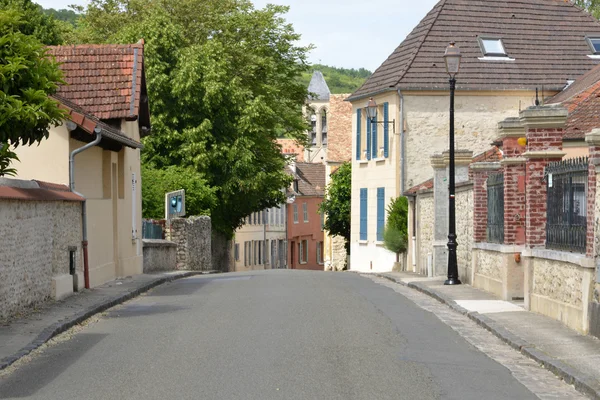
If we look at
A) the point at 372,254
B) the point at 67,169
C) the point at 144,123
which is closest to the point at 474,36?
the point at 372,254

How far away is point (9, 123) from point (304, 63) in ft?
121

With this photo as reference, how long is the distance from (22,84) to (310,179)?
8038 centimetres

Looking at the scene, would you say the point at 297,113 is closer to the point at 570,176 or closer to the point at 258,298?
the point at 258,298

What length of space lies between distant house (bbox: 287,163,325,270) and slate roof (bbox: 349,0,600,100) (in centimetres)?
4539

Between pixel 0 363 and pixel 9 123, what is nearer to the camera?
pixel 0 363

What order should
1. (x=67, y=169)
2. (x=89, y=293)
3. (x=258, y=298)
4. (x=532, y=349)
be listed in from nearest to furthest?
1. (x=532, y=349)
2. (x=258, y=298)
3. (x=89, y=293)
4. (x=67, y=169)

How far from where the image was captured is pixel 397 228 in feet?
128

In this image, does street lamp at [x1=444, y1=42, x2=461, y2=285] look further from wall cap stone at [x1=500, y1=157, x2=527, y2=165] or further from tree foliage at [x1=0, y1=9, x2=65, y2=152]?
tree foliage at [x1=0, y1=9, x2=65, y2=152]

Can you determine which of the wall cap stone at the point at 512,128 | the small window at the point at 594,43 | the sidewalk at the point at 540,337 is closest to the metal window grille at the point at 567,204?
the sidewalk at the point at 540,337

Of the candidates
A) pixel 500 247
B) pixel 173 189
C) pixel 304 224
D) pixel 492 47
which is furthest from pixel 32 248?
pixel 304 224

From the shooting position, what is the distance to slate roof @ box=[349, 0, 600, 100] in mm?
42031

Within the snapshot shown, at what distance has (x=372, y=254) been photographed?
44.5 metres

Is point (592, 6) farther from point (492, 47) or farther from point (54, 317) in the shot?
point (54, 317)

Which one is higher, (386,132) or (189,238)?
(386,132)
